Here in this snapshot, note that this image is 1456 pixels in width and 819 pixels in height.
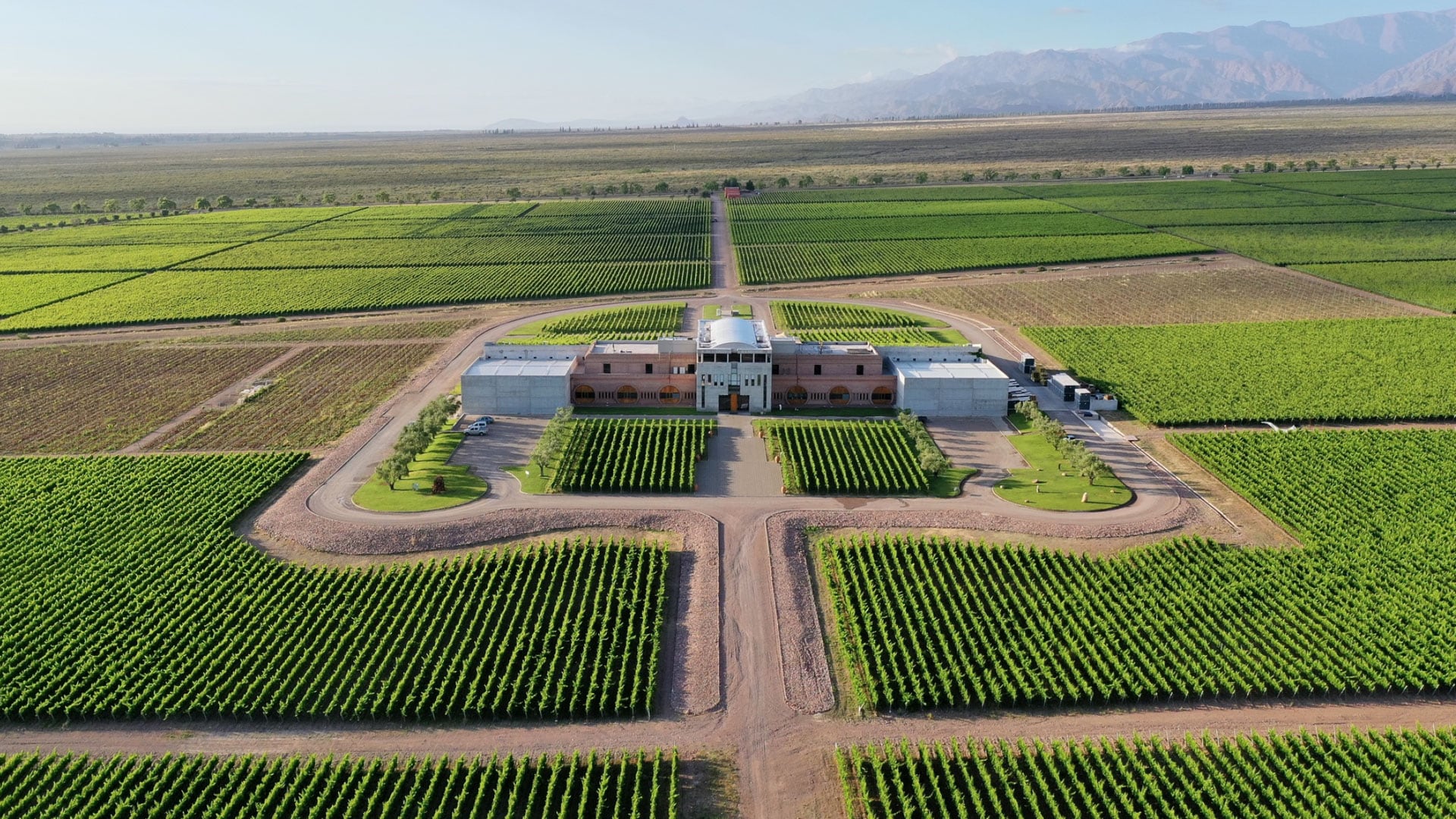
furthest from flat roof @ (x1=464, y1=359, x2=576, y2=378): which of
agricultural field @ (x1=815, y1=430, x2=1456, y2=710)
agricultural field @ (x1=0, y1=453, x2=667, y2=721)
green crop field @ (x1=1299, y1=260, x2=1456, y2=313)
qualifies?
green crop field @ (x1=1299, y1=260, x2=1456, y2=313)

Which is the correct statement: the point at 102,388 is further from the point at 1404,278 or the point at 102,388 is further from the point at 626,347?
the point at 1404,278

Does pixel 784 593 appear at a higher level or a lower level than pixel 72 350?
lower

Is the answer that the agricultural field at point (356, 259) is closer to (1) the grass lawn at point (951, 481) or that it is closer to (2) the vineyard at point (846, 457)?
(2) the vineyard at point (846, 457)

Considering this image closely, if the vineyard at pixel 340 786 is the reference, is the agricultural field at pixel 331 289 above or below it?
above

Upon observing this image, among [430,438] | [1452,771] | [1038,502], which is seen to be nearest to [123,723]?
[430,438]

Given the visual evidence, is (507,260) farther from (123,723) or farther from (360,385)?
(123,723)

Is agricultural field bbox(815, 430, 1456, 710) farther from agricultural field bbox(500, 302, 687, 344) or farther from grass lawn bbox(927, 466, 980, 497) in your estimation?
agricultural field bbox(500, 302, 687, 344)

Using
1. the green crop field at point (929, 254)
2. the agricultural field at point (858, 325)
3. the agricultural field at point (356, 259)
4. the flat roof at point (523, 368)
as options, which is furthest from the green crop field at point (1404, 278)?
the flat roof at point (523, 368)
